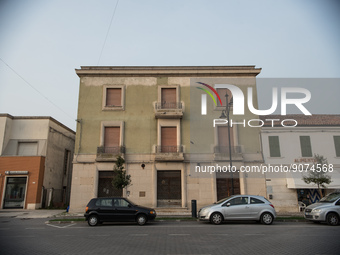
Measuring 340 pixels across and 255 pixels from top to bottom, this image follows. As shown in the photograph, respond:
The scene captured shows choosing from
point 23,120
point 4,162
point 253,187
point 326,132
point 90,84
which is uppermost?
point 90,84

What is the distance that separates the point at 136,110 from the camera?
23000 mm

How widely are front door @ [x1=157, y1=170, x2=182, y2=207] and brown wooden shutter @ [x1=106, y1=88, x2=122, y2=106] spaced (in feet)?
23.2

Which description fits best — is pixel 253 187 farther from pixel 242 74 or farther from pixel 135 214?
pixel 135 214

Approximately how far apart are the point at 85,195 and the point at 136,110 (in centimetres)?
802

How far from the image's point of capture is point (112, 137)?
2264 centimetres

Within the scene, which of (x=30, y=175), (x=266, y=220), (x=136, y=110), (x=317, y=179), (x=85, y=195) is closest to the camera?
(x=266, y=220)

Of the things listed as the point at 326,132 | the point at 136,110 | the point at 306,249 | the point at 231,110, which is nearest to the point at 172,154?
the point at 136,110

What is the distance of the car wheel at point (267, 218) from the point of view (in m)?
14.1

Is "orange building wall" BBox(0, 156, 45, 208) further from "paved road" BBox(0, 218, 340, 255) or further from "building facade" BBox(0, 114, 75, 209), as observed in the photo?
"paved road" BBox(0, 218, 340, 255)

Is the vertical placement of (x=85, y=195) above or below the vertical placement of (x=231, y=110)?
below

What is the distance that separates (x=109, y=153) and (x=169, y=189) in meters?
5.66

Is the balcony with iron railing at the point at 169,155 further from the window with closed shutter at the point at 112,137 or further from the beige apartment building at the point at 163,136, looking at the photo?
the window with closed shutter at the point at 112,137

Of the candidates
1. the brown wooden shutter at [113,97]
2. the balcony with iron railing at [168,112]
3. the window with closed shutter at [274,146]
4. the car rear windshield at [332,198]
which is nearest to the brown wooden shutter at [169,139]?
the balcony with iron railing at [168,112]

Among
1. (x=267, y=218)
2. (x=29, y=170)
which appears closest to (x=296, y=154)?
(x=267, y=218)
